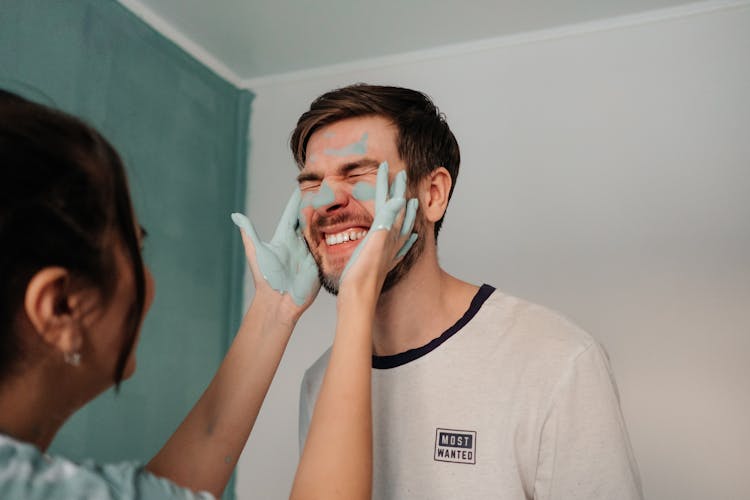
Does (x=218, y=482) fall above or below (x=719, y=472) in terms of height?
above

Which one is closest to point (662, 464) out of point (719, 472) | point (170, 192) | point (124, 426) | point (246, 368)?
point (719, 472)

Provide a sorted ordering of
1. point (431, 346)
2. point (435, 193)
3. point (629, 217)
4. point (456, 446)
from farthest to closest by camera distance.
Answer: point (629, 217) → point (435, 193) → point (431, 346) → point (456, 446)

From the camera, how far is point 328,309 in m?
2.37

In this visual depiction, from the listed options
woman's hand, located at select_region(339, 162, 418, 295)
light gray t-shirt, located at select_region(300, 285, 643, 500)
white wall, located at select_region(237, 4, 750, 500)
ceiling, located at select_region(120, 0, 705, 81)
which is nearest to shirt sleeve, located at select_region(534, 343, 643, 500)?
light gray t-shirt, located at select_region(300, 285, 643, 500)

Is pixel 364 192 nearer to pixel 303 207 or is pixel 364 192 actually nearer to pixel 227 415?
pixel 303 207

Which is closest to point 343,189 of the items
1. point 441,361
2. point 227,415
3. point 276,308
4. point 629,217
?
point 276,308

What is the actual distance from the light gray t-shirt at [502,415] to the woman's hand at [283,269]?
226mm

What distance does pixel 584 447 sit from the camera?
1103 mm

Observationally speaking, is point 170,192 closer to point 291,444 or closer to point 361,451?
point 291,444

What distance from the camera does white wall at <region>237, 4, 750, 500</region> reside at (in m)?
1.89

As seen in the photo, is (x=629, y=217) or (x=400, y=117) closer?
(x=400, y=117)

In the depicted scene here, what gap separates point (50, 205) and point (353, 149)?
86 cm

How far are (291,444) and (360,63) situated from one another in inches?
58.8

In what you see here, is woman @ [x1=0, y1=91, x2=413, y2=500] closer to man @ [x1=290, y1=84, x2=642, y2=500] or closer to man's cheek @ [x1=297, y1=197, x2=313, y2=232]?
man @ [x1=290, y1=84, x2=642, y2=500]
